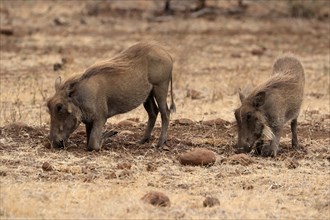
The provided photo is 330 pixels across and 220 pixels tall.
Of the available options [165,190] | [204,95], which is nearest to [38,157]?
[165,190]

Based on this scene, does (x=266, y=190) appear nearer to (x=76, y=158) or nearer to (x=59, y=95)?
(x=76, y=158)

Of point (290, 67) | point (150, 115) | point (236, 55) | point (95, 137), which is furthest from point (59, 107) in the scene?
point (236, 55)

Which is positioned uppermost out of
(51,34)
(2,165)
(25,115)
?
(2,165)

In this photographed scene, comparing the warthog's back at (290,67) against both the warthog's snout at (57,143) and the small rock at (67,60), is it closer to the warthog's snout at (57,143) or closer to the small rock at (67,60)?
the warthog's snout at (57,143)

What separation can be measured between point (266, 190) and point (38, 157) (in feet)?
7.64

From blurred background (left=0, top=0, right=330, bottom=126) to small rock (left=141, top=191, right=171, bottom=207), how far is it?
3.28 meters

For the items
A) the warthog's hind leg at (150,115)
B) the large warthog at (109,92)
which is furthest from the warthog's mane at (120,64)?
the warthog's hind leg at (150,115)

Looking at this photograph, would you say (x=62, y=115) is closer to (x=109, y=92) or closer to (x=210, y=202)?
(x=109, y=92)

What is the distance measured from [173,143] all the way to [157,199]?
2885 mm

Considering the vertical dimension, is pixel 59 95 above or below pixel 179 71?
above

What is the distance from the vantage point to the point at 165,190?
7.07 m

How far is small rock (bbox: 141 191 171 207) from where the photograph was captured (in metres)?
6.42

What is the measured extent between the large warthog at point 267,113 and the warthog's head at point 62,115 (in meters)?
1.73

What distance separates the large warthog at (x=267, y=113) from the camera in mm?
8805
